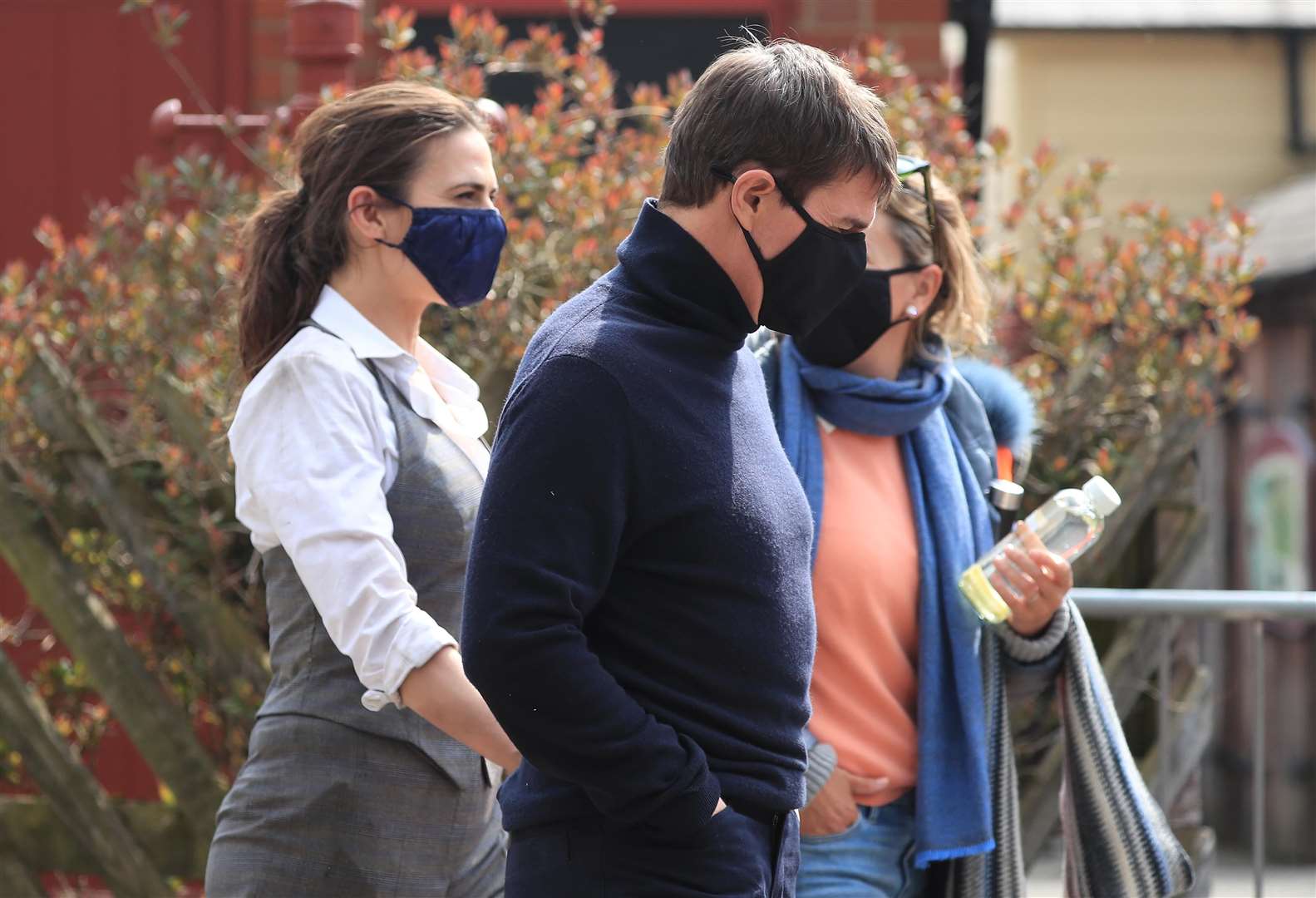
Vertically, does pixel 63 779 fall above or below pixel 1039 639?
below

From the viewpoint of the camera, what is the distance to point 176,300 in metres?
4.45

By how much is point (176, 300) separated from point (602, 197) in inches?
46.5

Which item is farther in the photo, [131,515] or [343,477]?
[131,515]

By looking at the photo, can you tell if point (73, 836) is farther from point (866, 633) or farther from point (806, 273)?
point (806, 273)

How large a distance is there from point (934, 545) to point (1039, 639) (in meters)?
0.25

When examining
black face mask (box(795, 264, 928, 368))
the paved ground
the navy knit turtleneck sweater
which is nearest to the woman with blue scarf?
black face mask (box(795, 264, 928, 368))

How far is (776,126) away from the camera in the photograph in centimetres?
209

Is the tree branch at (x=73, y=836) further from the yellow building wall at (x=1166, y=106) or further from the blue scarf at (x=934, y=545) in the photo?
the yellow building wall at (x=1166, y=106)

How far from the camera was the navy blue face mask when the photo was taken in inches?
110

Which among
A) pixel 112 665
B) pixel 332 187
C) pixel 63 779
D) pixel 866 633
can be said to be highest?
pixel 332 187

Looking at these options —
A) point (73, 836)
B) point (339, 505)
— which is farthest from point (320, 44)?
point (339, 505)

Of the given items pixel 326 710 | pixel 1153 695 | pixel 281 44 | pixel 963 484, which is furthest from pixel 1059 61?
pixel 326 710

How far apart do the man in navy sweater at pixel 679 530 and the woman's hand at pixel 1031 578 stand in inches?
28.2

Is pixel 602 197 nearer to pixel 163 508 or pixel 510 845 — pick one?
pixel 163 508
